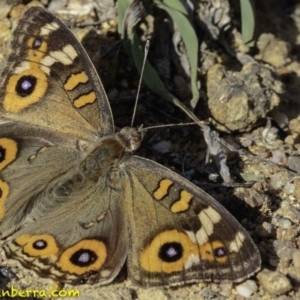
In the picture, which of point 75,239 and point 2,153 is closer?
point 75,239

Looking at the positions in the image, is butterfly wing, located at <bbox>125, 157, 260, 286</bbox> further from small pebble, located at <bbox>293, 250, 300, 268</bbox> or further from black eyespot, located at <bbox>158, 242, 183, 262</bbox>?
small pebble, located at <bbox>293, 250, 300, 268</bbox>

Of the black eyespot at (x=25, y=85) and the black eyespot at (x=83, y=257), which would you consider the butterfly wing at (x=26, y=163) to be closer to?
the black eyespot at (x=25, y=85)

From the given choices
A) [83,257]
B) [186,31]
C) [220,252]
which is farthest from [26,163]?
[186,31]

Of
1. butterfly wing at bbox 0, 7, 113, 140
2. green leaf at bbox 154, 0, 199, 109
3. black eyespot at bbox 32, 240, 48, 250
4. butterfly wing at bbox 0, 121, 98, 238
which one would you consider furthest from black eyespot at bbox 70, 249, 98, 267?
green leaf at bbox 154, 0, 199, 109

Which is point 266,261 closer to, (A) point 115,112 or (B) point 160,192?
(B) point 160,192

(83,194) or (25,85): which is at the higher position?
(25,85)

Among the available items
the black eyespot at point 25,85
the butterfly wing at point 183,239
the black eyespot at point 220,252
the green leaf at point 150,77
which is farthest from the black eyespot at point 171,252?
the green leaf at point 150,77

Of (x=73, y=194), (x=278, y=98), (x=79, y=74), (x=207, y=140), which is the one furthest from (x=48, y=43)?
(x=278, y=98)

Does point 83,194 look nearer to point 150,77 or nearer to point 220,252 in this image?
point 220,252
